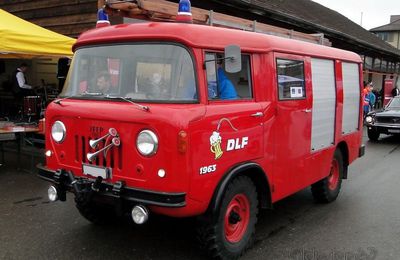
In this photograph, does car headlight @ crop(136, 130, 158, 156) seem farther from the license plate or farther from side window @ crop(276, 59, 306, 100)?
side window @ crop(276, 59, 306, 100)

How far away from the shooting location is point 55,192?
424 centimetres

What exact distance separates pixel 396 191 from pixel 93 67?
5.40 m

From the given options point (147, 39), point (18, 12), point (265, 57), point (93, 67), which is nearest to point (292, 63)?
point (265, 57)

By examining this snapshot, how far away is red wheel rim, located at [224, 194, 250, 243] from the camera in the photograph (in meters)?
4.23

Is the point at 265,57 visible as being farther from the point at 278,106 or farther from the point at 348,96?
the point at 348,96

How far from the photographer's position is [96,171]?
400 cm

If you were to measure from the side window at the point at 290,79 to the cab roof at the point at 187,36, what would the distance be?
0.17 metres

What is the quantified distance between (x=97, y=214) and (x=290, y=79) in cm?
272

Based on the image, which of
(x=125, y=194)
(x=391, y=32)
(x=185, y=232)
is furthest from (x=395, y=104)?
(x=391, y=32)

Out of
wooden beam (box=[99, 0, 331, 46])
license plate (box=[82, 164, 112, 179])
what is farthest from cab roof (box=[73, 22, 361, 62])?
license plate (box=[82, 164, 112, 179])

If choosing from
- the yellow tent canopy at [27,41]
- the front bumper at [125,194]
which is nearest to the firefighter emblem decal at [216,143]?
the front bumper at [125,194]

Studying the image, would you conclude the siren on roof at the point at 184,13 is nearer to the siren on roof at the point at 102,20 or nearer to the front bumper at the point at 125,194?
the siren on roof at the point at 102,20

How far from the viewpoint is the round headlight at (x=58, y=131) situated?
4254 millimetres

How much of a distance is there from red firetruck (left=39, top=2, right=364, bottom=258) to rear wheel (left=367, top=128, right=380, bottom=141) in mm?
9799
